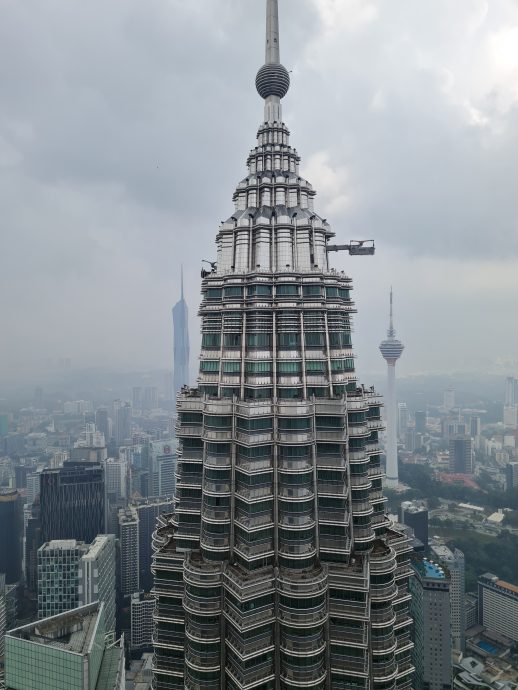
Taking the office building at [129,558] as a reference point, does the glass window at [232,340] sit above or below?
above

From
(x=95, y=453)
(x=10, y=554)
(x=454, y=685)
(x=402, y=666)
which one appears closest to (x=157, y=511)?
(x=10, y=554)

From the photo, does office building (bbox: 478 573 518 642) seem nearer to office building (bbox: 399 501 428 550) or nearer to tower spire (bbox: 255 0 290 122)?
office building (bbox: 399 501 428 550)

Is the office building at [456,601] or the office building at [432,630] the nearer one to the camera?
the office building at [432,630]

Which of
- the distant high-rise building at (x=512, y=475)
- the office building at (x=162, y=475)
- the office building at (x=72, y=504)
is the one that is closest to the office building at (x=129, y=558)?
the office building at (x=72, y=504)

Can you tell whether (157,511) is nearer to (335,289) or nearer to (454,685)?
(454,685)

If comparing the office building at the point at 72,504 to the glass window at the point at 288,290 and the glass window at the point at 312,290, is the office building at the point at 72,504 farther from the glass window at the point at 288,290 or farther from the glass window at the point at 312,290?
the glass window at the point at 312,290

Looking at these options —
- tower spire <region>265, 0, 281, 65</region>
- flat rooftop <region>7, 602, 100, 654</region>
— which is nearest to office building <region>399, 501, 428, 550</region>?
flat rooftop <region>7, 602, 100, 654</region>
